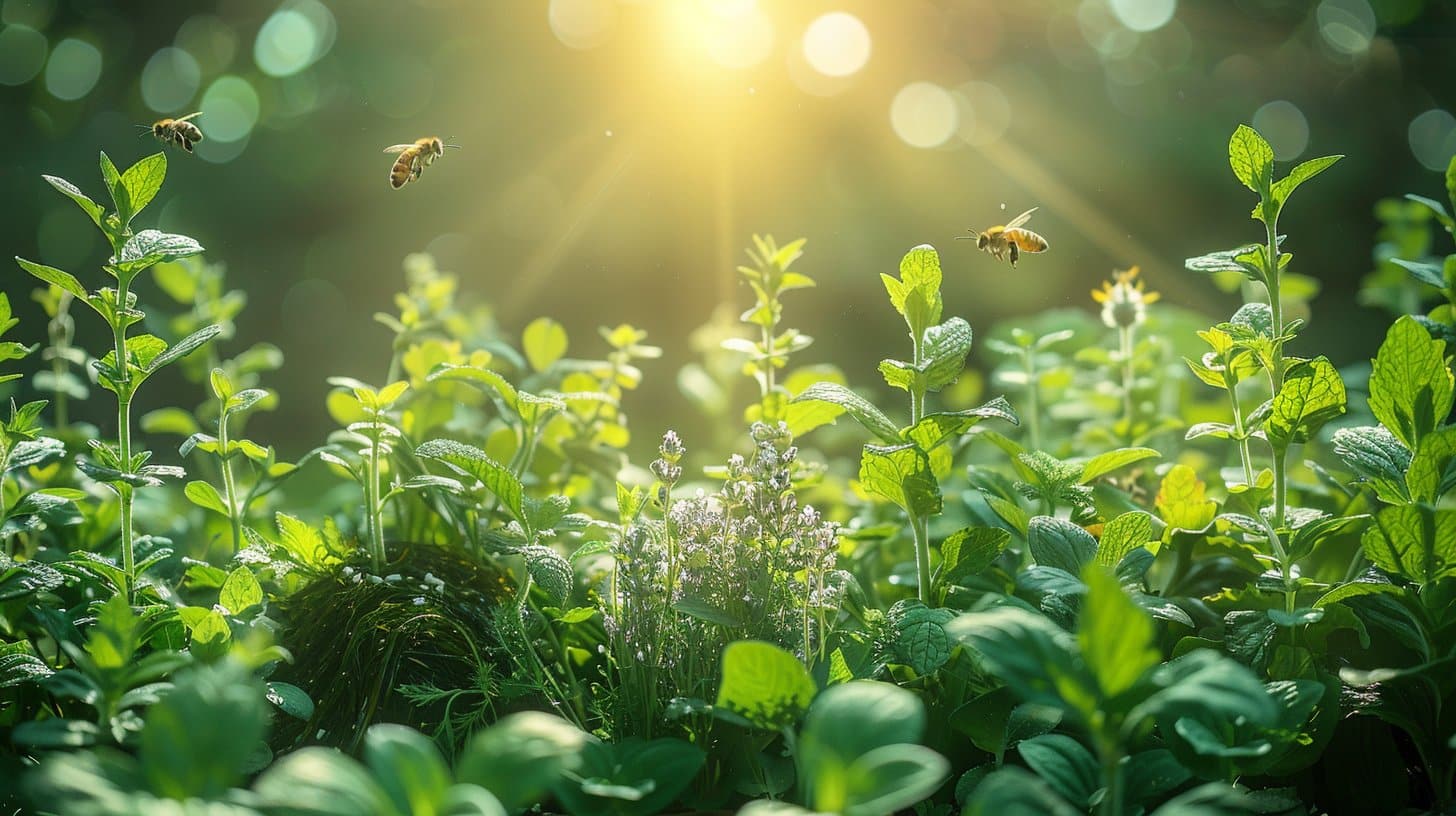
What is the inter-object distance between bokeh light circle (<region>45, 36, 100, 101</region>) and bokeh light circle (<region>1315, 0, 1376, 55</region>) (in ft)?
11.8

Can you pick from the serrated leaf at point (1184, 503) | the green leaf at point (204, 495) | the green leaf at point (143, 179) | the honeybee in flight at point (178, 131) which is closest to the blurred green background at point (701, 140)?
the honeybee in flight at point (178, 131)

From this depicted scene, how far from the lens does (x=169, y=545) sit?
943 mm

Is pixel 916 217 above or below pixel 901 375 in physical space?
above

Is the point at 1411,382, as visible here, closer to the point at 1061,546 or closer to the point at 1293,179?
the point at 1293,179

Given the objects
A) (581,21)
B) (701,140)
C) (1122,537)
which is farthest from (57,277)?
(581,21)

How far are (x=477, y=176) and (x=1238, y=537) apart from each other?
7.73ft

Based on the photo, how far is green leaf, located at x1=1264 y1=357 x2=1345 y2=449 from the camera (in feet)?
2.57

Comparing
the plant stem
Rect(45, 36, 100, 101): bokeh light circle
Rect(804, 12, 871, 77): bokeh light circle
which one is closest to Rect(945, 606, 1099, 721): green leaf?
the plant stem

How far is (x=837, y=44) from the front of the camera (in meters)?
2.68

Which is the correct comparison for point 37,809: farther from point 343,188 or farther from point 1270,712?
point 343,188

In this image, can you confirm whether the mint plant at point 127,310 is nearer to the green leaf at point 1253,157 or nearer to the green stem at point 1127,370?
the green leaf at point 1253,157

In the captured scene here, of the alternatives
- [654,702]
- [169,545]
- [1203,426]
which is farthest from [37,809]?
[1203,426]

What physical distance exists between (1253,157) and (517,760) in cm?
74

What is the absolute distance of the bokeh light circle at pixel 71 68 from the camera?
266 cm
